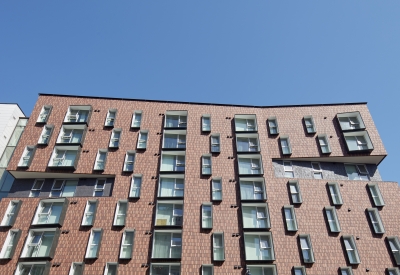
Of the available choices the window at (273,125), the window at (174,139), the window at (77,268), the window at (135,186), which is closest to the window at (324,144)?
the window at (273,125)

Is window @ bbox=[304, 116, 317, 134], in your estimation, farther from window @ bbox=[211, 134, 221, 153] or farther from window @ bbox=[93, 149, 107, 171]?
window @ bbox=[93, 149, 107, 171]

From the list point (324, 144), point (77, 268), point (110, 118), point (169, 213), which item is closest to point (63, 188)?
point (77, 268)

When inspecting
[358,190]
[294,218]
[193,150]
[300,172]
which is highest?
[193,150]

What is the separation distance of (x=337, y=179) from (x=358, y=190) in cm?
216

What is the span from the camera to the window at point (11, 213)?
93.5ft

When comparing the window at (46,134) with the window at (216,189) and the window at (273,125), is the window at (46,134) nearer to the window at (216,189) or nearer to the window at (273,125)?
the window at (216,189)

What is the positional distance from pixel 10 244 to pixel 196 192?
16.2 m

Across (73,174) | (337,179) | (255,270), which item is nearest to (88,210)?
(73,174)

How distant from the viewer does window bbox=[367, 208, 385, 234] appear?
2894 centimetres

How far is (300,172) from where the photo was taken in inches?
1321

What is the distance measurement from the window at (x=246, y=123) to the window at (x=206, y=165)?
17.6 feet

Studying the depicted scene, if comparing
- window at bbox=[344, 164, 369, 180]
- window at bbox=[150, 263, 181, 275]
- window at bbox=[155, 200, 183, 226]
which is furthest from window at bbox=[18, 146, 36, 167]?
window at bbox=[344, 164, 369, 180]

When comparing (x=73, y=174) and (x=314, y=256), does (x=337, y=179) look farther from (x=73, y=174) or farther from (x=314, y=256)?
A: (x=73, y=174)

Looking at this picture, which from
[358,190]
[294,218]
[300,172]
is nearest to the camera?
[294,218]
